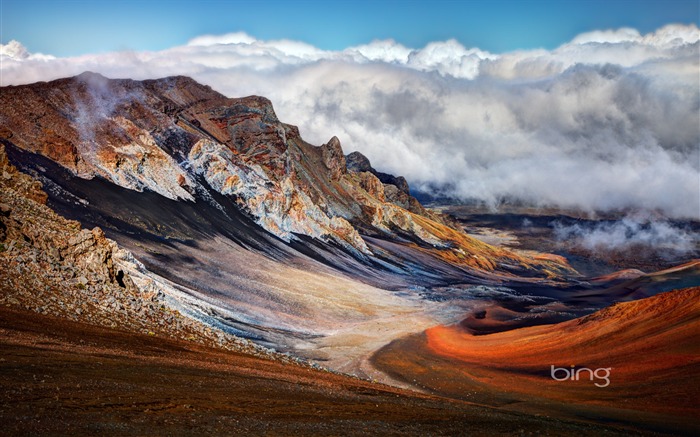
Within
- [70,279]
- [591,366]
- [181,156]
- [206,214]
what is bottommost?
[70,279]

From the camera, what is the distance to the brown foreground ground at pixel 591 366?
30016 mm

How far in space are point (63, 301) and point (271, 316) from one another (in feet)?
114

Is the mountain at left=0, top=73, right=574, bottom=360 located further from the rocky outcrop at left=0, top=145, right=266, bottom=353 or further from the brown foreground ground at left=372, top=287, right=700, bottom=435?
the brown foreground ground at left=372, top=287, right=700, bottom=435

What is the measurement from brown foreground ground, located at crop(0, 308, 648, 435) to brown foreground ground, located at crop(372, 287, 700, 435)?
6.36 meters

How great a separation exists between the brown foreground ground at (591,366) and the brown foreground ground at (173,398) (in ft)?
20.9

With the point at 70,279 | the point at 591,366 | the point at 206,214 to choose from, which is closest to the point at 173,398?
the point at 70,279

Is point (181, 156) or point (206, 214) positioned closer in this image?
point (206, 214)

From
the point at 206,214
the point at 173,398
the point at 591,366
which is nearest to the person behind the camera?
the point at 173,398

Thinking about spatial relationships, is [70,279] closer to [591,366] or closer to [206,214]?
[591,366]

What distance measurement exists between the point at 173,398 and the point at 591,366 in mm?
34149

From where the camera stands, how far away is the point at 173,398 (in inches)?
740

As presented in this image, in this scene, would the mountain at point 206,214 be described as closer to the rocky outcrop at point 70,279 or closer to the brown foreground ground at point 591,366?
the rocky outcrop at point 70,279

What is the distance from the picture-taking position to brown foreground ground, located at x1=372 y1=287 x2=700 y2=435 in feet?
98.5

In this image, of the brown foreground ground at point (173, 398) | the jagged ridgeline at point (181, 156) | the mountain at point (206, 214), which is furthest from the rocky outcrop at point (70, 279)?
the jagged ridgeline at point (181, 156)
